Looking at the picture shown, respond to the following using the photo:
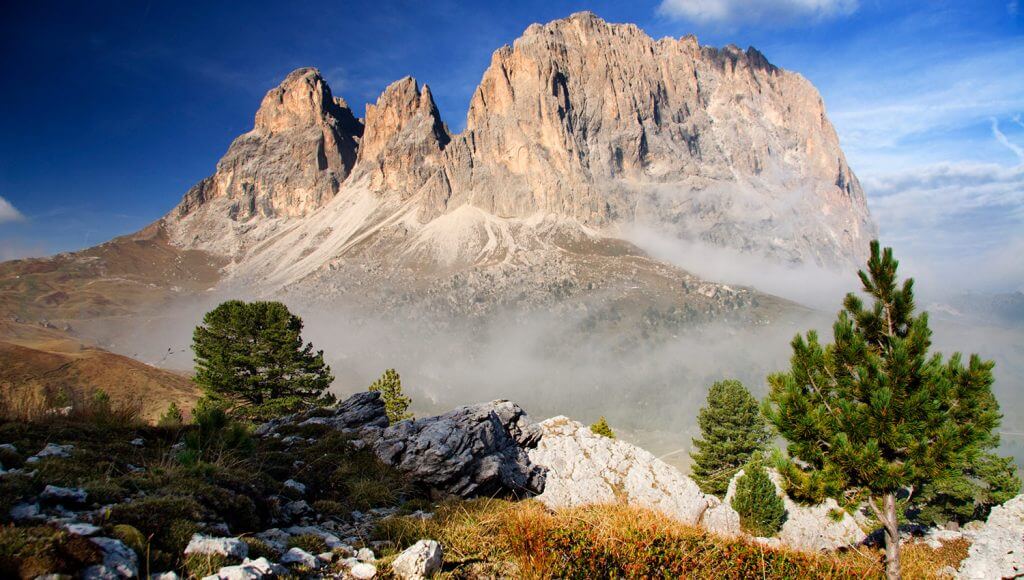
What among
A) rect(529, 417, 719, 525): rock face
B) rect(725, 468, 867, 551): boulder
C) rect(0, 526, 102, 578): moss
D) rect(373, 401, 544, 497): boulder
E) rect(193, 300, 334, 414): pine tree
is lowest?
rect(725, 468, 867, 551): boulder

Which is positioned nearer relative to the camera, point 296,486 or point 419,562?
point 419,562

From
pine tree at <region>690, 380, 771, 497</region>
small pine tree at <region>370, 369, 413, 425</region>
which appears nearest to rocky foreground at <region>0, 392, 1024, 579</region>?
pine tree at <region>690, 380, 771, 497</region>

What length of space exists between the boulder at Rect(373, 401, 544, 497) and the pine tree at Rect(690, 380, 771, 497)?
92.0 feet

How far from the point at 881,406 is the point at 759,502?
371 inches

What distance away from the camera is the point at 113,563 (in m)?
4.54

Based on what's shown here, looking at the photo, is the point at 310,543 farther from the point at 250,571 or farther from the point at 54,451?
the point at 54,451

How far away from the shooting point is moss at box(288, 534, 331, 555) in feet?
21.1

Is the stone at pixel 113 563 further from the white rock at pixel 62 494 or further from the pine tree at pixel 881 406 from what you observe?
the pine tree at pixel 881 406

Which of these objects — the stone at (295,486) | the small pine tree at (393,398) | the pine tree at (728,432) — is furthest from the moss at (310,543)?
the pine tree at (728,432)

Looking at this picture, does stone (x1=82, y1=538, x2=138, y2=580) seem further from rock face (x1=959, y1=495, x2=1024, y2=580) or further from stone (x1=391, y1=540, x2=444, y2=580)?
rock face (x1=959, y1=495, x2=1024, y2=580)

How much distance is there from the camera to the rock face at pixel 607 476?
1659 centimetres

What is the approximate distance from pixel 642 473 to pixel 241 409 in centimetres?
2349

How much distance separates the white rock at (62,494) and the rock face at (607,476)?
40.6 feet

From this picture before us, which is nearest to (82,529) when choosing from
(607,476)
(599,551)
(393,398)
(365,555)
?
(365,555)
